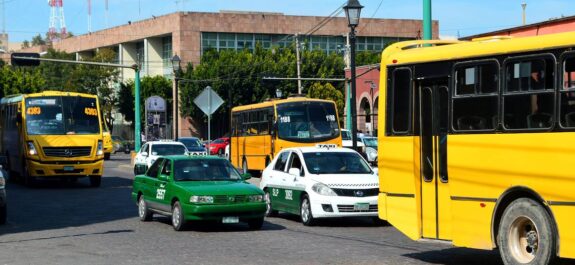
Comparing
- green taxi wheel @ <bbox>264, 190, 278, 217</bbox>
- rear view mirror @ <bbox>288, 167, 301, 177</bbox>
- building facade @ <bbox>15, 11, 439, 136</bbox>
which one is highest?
building facade @ <bbox>15, 11, 439, 136</bbox>

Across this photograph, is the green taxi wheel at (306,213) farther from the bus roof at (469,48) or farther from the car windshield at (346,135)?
the car windshield at (346,135)

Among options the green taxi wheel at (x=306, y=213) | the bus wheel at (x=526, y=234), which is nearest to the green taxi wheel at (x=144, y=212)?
the green taxi wheel at (x=306, y=213)

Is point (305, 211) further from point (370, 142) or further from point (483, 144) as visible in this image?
point (370, 142)

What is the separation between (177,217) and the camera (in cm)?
1941

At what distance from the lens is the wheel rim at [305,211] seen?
67.3 ft

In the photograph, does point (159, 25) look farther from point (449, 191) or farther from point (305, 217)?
point (449, 191)

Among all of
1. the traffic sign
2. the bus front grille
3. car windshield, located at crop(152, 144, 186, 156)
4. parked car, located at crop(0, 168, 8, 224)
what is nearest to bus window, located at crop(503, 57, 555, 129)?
parked car, located at crop(0, 168, 8, 224)

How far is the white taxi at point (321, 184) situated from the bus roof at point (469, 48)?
515 centimetres

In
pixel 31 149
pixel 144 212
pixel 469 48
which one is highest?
pixel 469 48

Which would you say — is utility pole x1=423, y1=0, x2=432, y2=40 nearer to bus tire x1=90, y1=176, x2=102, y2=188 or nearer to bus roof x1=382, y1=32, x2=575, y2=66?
bus roof x1=382, y1=32, x2=575, y2=66

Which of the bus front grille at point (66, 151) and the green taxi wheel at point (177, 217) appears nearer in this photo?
the green taxi wheel at point (177, 217)

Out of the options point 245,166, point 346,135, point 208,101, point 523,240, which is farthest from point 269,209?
point 346,135

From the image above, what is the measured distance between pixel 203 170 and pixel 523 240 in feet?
29.7

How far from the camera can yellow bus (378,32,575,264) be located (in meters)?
11.9
